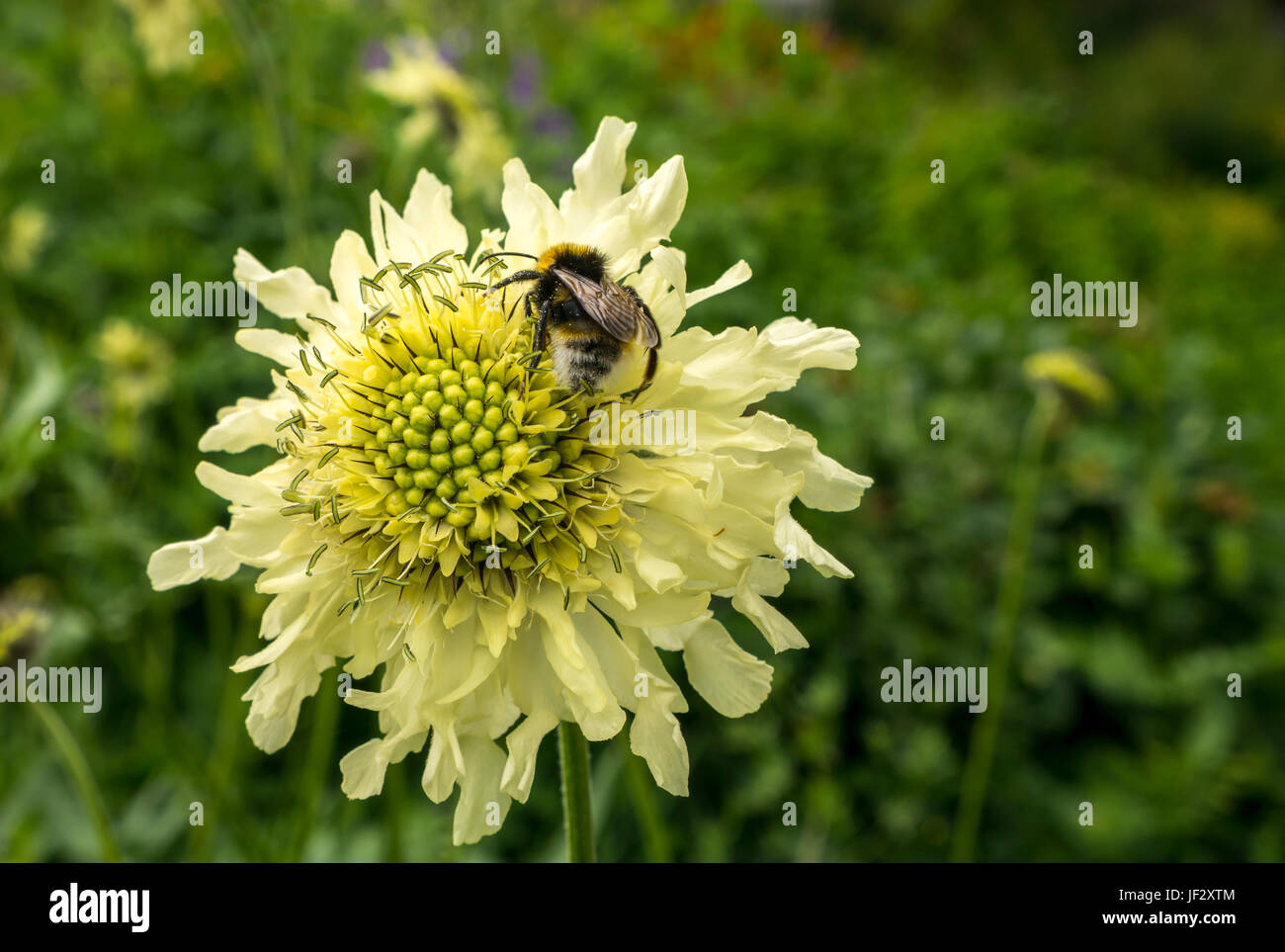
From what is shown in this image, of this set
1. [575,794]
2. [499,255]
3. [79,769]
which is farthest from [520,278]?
[79,769]

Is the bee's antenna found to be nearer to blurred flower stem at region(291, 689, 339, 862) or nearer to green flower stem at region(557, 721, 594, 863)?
green flower stem at region(557, 721, 594, 863)

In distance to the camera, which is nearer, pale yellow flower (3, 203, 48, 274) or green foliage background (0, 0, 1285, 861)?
green foliage background (0, 0, 1285, 861)

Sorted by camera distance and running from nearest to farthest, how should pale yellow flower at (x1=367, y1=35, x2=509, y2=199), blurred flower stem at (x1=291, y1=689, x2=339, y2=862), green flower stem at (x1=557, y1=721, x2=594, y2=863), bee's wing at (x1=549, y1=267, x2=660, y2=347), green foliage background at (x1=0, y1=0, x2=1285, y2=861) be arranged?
bee's wing at (x1=549, y1=267, x2=660, y2=347)
green flower stem at (x1=557, y1=721, x2=594, y2=863)
blurred flower stem at (x1=291, y1=689, x2=339, y2=862)
green foliage background at (x1=0, y1=0, x2=1285, y2=861)
pale yellow flower at (x1=367, y1=35, x2=509, y2=199)

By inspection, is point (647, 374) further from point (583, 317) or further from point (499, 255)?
point (499, 255)

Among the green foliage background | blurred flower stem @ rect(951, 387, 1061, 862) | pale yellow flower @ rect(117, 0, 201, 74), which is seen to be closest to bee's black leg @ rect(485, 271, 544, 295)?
the green foliage background

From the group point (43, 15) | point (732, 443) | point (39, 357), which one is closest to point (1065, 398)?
point (732, 443)
